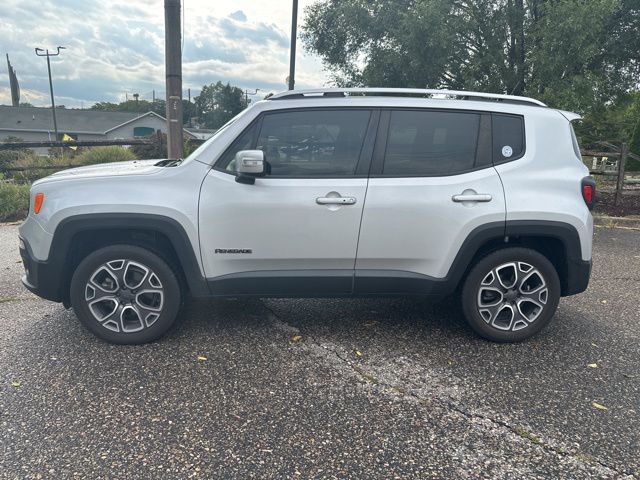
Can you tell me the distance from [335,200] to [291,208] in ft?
1.01

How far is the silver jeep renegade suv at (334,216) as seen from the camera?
11.3 feet

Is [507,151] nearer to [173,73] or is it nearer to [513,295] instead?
[513,295]

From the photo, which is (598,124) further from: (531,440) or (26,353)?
(26,353)

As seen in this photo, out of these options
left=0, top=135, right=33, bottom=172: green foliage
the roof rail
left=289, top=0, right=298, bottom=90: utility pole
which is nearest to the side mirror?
the roof rail

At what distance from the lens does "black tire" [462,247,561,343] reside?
3.62 metres

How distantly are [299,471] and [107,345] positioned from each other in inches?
77.4

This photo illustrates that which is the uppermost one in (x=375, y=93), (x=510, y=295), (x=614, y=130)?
(x=614, y=130)

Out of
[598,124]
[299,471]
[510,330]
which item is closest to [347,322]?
[510,330]

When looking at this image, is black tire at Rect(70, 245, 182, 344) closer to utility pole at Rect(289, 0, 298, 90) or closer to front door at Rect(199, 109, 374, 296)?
front door at Rect(199, 109, 374, 296)

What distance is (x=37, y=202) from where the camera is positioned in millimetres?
3492

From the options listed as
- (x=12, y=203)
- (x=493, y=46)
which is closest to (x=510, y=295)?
(x=12, y=203)

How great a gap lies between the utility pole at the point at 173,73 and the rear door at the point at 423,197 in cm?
436

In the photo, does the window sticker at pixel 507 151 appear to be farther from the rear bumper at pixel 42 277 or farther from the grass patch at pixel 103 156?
the grass patch at pixel 103 156

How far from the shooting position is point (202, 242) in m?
3.47
